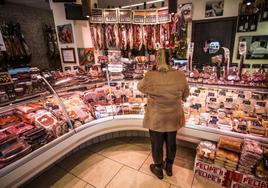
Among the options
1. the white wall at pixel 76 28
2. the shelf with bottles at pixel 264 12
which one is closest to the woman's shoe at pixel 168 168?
the white wall at pixel 76 28

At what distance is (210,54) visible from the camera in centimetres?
457

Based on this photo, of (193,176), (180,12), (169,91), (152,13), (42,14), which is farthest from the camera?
(42,14)

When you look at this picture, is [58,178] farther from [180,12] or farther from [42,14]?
[42,14]

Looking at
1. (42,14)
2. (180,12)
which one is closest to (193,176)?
(180,12)

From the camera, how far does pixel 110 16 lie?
383cm

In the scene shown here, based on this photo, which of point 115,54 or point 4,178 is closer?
point 4,178

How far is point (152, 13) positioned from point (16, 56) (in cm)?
430

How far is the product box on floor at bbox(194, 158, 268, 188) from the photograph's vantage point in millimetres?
1941

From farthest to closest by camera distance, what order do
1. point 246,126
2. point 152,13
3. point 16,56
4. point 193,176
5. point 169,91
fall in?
point 16,56 → point 152,13 → point 193,176 → point 246,126 → point 169,91

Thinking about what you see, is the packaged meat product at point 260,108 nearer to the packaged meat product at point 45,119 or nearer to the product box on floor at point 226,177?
Answer: the product box on floor at point 226,177

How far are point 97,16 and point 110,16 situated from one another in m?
0.31

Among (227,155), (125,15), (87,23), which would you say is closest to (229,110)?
(227,155)

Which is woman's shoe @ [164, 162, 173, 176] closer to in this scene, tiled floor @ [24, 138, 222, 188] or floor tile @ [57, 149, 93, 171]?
tiled floor @ [24, 138, 222, 188]

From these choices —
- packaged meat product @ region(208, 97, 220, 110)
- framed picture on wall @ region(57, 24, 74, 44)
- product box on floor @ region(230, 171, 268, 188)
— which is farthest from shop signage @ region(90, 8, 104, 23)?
product box on floor @ region(230, 171, 268, 188)
